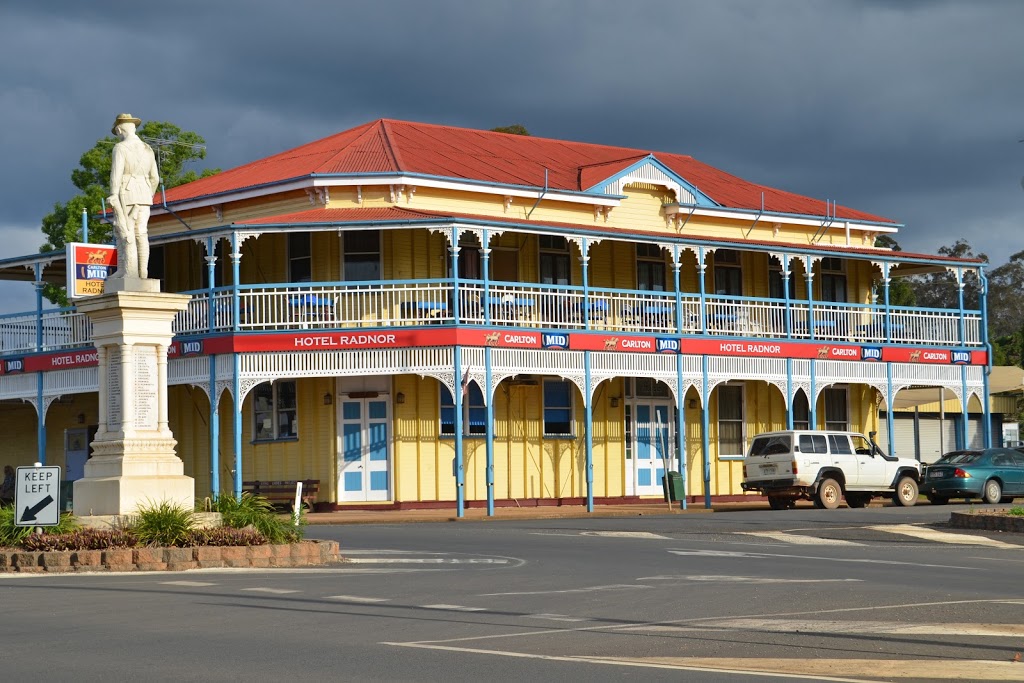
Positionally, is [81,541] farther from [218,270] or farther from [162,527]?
[218,270]

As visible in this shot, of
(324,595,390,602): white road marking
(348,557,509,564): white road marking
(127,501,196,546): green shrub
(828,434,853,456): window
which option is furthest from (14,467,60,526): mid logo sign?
(828,434,853,456): window

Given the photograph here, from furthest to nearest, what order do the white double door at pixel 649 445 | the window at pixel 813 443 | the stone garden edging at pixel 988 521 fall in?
the white double door at pixel 649 445 → the window at pixel 813 443 → the stone garden edging at pixel 988 521

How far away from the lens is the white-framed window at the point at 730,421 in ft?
126

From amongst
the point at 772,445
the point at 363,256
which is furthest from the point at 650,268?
the point at 363,256

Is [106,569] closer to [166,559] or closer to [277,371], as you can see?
[166,559]

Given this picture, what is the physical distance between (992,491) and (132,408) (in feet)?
69.8

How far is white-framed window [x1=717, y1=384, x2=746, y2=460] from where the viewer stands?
126 ft

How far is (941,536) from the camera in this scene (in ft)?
78.9

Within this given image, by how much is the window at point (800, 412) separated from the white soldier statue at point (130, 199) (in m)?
22.3

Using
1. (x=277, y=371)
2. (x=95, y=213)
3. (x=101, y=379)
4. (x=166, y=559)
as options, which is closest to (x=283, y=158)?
(x=277, y=371)

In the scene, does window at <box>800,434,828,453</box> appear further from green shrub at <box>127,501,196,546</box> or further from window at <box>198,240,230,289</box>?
green shrub at <box>127,501,196,546</box>

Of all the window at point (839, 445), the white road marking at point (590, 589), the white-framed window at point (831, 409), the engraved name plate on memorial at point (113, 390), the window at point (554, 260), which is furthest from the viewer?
the white-framed window at point (831, 409)

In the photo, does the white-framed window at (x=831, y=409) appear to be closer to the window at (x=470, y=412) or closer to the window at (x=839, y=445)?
the window at (x=839, y=445)

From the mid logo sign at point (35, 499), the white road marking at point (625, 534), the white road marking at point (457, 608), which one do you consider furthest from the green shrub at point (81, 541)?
the white road marking at point (625, 534)
